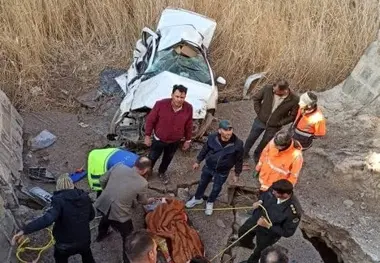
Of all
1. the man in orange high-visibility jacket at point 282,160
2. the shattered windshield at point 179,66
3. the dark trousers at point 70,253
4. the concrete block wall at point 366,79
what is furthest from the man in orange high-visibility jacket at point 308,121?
the dark trousers at point 70,253

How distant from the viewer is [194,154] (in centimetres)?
822

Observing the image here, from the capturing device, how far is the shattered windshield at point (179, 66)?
8.41 metres

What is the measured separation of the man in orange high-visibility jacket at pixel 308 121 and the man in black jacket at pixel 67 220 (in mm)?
2997

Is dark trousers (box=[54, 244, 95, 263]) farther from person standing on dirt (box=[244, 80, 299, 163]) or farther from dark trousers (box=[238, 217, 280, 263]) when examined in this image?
person standing on dirt (box=[244, 80, 299, 163])

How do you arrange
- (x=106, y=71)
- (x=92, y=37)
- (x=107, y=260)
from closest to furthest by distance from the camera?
1. (x=107, y=260)
2. (x=106, y=71)
3. (x=92, y=37)

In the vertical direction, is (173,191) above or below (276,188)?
below

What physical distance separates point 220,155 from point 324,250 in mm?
1990

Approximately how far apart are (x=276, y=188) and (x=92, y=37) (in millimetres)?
6363

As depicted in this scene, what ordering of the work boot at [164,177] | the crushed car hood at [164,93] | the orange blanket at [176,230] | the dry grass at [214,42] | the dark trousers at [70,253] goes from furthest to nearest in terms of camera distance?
the dry grass at [214,42] → the crushed car hood at [164,93] → the work boot at [164,177] → the orange blanket at [176,230] → the dark trousers at [70,253]

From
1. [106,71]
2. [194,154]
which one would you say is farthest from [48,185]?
[106,71]

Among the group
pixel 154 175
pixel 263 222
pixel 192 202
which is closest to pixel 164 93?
pixel 154 175

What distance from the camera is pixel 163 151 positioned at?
7.60 metres

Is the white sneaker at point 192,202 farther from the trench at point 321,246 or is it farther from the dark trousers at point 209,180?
the trench at point 321,246

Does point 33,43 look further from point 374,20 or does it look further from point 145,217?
point 374,20
